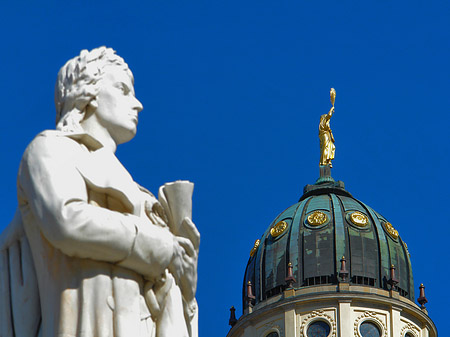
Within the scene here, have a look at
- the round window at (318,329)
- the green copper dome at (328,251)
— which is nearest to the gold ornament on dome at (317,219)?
the green copper dome at (328,251)

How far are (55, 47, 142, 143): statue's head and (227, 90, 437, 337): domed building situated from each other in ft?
263

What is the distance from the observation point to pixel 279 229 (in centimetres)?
9831

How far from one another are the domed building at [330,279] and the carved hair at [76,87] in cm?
8027

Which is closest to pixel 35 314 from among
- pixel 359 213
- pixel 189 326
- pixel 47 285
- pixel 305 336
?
pixel 47 285

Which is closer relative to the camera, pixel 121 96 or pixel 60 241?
pixel 60 241

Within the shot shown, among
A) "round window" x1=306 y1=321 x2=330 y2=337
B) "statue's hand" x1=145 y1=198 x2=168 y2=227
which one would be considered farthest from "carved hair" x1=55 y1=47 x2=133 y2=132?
"round window" x1=306 y1=321 x2=330 y2=337

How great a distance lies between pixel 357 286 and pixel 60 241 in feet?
273

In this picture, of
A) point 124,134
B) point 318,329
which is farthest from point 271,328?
point 124,134

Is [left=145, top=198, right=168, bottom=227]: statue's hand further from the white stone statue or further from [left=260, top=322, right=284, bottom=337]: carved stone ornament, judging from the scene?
[left=260, top=322, right=284, bottom=337]: carved stone ornament

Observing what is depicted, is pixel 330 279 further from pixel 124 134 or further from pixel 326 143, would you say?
pixel 124 134

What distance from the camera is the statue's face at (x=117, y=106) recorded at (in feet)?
A: 39.9

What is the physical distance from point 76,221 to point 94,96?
1.28 m

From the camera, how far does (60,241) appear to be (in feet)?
36.6

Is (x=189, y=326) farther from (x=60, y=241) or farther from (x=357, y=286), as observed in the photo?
(x=357, y=286)
